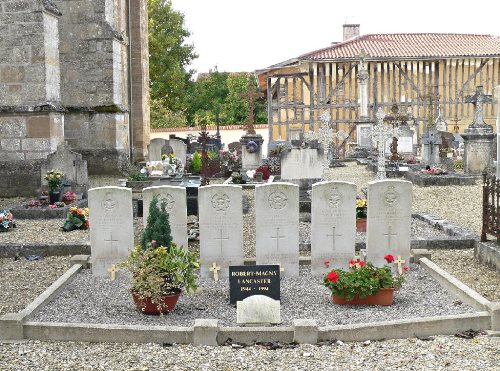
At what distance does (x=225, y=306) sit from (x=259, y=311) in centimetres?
80

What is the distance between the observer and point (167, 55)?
41.0 m

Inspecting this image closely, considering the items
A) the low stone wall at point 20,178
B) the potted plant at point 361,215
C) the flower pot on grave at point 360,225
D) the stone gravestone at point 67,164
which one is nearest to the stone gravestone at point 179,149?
the low stone wall at point 20,178

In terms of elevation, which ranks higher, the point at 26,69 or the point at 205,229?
the point at 26,69

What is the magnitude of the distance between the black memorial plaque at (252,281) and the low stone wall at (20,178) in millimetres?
9671

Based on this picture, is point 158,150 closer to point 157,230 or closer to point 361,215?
point 361,215

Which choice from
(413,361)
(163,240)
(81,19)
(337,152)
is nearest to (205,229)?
(163,240)

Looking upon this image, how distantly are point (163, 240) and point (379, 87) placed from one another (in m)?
26.8

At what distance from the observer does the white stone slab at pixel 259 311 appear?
6.57 m

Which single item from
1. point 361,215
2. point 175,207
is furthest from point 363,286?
point 361,215

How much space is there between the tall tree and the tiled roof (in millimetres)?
9736

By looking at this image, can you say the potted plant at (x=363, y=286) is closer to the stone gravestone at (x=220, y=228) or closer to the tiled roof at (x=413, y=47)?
the stone gravestone at (x=220, y=228)

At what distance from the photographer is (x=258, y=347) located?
240 inches

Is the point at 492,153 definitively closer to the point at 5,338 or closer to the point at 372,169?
the point at 372,169

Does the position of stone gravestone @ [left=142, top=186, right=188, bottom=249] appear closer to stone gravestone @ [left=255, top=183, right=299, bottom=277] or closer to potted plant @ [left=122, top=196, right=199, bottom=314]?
stone gravestone @ [left=255, top=183, right=299, bottom=277]
